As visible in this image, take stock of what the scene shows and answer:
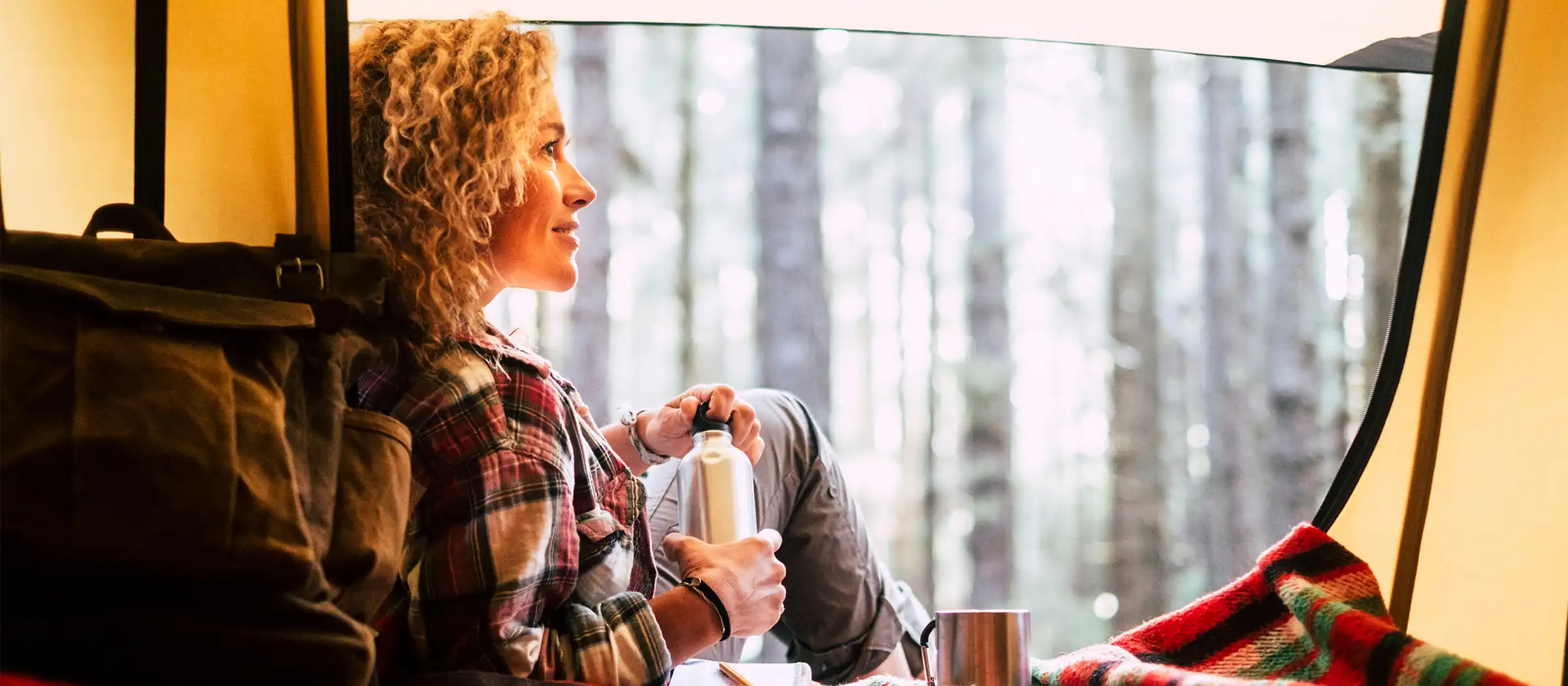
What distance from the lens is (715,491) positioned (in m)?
1.08

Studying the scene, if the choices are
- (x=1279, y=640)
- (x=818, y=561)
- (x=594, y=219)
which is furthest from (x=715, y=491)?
(x=594, y=219)

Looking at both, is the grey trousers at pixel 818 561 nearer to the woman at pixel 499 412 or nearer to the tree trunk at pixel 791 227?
the woman at pixel 499 412

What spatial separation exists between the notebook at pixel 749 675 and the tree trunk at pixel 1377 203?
2268 mm

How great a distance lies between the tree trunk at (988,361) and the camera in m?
2.63

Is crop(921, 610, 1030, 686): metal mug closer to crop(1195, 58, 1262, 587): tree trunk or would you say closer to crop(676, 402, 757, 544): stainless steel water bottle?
crop(676, 402, 757, 544): stainless steel water bottle

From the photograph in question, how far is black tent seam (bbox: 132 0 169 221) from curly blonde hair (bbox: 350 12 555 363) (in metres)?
0.15

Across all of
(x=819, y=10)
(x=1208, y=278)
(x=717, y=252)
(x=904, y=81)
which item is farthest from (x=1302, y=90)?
(x=819, y=10)

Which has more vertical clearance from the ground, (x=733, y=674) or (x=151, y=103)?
(x=151, y=103)

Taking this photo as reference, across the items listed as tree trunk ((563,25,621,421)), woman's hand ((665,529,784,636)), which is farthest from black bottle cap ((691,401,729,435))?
tree trunk ((563,25,621,421))

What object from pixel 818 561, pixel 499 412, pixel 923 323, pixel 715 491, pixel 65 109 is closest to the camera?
pixel 65 109

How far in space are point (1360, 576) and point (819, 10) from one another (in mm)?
754

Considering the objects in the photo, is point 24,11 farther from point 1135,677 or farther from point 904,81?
point 904,81

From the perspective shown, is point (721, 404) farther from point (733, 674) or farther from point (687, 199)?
point (687, 199)

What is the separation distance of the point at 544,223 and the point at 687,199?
5.07ft
